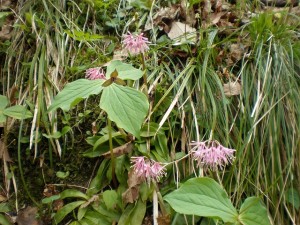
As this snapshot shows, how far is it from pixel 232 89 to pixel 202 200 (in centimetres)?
78

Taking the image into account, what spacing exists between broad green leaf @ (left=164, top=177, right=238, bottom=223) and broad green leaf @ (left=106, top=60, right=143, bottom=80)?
459 mm

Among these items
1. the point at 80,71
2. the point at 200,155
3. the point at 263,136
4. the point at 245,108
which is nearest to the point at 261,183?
the point at 263,136

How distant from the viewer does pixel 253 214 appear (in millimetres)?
1322

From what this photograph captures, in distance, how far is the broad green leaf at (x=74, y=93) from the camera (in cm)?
139

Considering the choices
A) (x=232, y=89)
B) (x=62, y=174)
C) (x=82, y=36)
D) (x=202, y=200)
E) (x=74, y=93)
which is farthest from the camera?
(x=82, y=36)

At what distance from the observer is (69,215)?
5.40 feet

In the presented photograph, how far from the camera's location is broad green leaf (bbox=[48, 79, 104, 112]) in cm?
139

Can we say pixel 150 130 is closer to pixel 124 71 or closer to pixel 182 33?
pixel 124 71

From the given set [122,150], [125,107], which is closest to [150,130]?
[122,150]

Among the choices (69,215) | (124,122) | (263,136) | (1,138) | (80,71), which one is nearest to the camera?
(124,122)

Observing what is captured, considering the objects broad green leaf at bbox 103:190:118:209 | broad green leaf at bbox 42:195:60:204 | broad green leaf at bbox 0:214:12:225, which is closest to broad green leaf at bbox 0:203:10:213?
broad green leaf at bbox 0:214:12:225

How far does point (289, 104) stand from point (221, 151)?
23.6 inches

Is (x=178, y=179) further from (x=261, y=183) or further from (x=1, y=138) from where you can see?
(x=1, y=138)

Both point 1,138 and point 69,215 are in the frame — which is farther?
point 1,138
